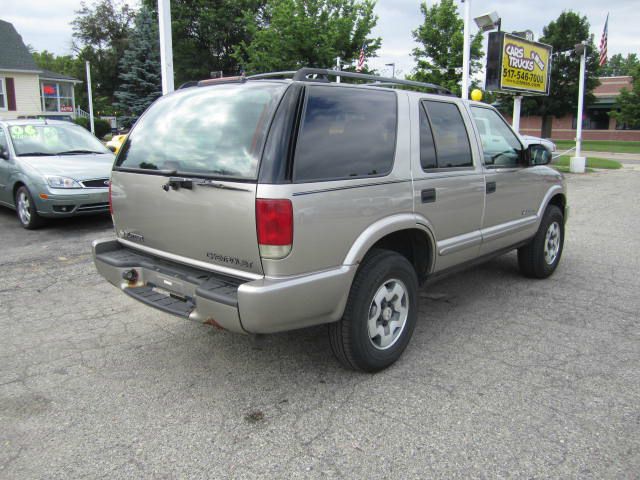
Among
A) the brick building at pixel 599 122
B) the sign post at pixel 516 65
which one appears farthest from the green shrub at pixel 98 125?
the brick building at pixel 599 122

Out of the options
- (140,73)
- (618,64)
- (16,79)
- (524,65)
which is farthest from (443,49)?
(618,64)

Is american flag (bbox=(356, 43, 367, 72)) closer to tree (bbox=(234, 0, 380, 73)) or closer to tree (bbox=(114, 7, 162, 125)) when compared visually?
tree (bbox=(234, 0, 380, 73))

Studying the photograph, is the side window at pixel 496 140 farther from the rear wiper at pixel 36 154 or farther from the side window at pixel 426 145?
the rear wiper at pixel 36 154

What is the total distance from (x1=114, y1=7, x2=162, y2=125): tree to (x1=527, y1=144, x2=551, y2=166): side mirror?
96.3ft

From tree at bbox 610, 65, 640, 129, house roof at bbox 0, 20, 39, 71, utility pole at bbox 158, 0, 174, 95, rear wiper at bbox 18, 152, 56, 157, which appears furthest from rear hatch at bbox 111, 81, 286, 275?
tree at bbox 610, 65, 640, 129

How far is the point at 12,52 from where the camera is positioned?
30.8 meters

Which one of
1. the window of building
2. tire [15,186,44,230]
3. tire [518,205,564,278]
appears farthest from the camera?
the window of building

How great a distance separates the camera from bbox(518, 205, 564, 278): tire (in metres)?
5.57

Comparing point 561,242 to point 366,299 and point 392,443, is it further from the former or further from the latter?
point 392,443

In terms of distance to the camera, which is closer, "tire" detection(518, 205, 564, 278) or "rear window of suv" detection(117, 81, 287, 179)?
"rear window of suv" detection(117, 81, 287, 179)

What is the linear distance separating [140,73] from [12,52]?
23.1ft

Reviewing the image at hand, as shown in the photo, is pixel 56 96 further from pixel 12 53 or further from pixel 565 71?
pixel 565 71

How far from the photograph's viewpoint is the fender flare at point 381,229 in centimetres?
326

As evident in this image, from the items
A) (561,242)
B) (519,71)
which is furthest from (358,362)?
(519,71)
